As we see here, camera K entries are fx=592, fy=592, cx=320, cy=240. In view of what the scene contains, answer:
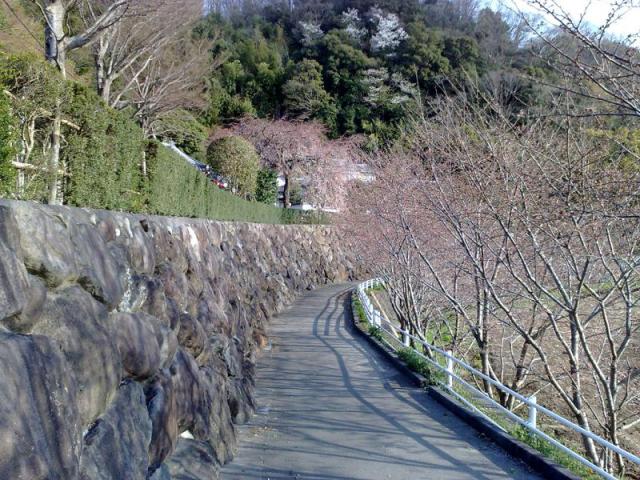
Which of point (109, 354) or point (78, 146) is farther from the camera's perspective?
point (78, 146)

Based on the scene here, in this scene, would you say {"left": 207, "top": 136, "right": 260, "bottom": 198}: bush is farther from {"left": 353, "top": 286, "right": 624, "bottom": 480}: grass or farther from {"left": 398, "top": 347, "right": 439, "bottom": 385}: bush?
{"left": 398, "top": 347, "right": 439, "bottom": 385}: bush

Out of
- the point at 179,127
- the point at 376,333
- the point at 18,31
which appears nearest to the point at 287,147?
the point at 179,127

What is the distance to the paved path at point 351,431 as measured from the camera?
5.73 metres

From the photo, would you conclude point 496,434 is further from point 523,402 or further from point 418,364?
point 418,364

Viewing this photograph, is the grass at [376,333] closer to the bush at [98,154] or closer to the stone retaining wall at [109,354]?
the stone retaining wall at [109,354]

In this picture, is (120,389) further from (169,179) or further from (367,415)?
(169,179)

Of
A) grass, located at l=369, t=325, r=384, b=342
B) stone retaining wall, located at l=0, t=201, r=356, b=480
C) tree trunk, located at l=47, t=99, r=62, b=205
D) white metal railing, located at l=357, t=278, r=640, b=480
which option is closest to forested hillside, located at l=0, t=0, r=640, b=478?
tree trunk, located at l=47, t=99, r=62, b=205

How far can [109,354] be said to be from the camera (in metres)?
3.31

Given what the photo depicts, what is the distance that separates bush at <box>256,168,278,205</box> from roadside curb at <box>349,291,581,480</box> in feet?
71.6

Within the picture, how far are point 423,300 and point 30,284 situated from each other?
1323 centimetres

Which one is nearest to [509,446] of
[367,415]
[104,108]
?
[367,415]

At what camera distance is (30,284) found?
8.57 ft

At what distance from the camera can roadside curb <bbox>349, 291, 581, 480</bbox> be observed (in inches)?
216

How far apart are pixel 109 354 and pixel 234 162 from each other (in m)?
23.3
